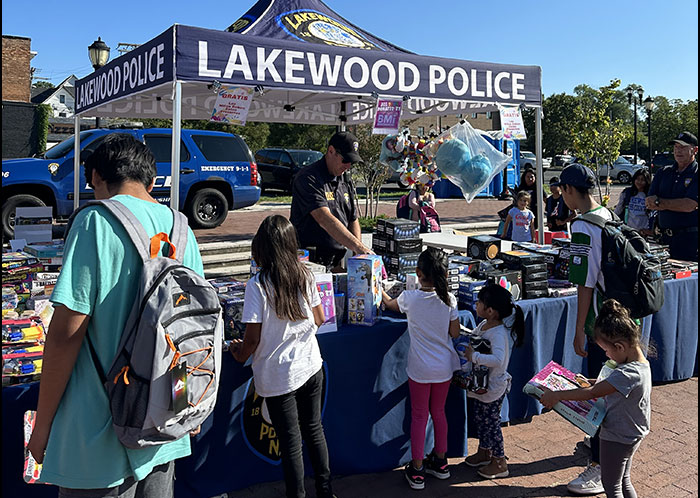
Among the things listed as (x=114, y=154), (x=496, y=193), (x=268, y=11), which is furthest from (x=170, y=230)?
(x=496, y=193)

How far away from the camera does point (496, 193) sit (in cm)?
2472

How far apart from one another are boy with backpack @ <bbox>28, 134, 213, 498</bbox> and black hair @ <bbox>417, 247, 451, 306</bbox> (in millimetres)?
1808

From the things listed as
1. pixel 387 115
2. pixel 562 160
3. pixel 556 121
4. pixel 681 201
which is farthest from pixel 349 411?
pixel 556 121

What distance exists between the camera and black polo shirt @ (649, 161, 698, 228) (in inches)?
236

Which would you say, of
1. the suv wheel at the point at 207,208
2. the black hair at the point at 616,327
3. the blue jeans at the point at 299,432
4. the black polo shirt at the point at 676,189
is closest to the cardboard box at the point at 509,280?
the black hair at the point at 616,327

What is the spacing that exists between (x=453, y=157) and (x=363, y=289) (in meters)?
4.30

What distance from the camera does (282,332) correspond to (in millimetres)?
2902

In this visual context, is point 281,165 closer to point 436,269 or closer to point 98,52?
point 98,52

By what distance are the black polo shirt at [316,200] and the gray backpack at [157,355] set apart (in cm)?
234

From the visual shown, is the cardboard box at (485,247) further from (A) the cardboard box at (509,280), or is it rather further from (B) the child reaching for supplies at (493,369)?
(B) the child reaching for supplies at (493,369)

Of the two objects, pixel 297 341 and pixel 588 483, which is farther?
pixel 588 483

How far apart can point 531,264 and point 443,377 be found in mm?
1450

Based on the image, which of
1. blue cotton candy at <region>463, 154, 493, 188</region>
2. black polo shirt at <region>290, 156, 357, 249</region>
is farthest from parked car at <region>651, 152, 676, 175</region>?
black polo shirt at <region>290, 156, 357, 249</region>

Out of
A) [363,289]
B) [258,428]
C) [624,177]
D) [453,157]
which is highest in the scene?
[624,177]
